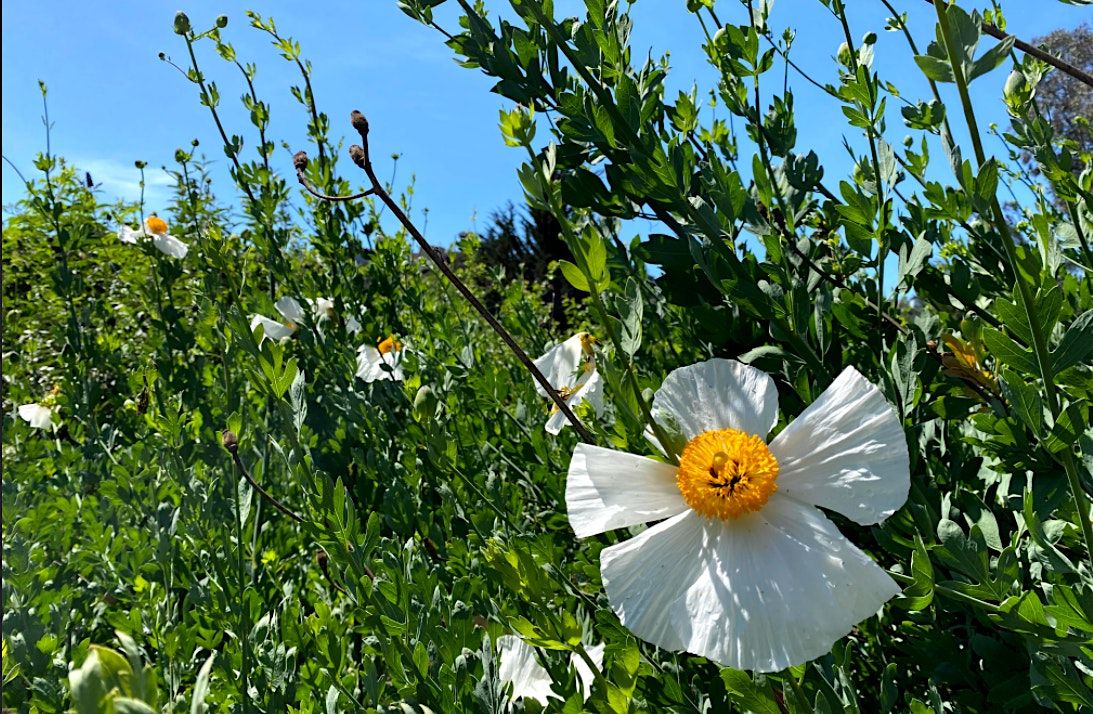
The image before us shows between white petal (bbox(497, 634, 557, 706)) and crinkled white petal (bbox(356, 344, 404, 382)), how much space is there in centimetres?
114

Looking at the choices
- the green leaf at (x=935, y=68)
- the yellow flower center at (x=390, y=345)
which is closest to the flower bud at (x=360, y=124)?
the green leaf at (x=935, y=68)

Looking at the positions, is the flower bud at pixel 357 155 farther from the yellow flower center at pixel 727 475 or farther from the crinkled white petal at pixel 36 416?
the crinkled white petal at pixel 36 416

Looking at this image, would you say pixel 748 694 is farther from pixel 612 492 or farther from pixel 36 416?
pixel 36 416

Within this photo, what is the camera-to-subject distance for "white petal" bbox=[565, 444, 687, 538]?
2.12 feet

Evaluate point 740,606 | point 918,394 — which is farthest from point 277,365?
point 918,394

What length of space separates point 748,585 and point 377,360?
5.28ft

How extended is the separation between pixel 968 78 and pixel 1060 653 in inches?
16.1

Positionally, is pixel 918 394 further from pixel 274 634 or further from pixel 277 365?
pixel 274 634

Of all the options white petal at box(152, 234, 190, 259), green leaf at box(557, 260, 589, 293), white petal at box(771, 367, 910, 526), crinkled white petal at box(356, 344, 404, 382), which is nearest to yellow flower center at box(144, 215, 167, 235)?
white petal at box(152, 234, 190, 259)

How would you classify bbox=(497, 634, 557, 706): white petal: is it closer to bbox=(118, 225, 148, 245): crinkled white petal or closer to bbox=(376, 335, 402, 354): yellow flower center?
bbox=(376, 335, 402, 354): yellow flower center

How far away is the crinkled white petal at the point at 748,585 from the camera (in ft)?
1.85

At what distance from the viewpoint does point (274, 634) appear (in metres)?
1.22

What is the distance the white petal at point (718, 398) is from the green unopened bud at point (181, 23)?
5.83 ft

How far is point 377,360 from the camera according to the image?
2102 mm
